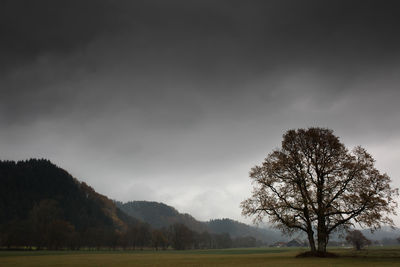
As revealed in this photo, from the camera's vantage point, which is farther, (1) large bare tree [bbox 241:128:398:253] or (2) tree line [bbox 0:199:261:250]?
(2) tree line [bbox 0:199:261:250]

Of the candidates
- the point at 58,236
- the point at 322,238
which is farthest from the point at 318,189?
the point at 58,236

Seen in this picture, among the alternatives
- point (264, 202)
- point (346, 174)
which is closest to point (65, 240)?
point (264, 202)

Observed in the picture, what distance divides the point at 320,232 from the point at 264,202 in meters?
8.48

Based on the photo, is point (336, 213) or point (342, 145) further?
point (342, 145)

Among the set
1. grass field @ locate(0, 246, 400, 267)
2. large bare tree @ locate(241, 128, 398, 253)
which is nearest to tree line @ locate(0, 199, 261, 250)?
grass field @ locate(0, 246, 400, 267)

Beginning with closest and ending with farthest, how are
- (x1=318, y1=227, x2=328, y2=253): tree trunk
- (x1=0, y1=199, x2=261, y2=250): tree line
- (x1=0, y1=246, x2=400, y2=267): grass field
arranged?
(x1=0, y1=246, x2=400, y2=267): grass field < (x1=318, y1=227, x2=328, y2=253): tree trunk < (x1=0, y1=199, x2=261, y2=250): tree line

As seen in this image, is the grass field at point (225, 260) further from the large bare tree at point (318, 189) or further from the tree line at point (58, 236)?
the tree line at point (58, 236)

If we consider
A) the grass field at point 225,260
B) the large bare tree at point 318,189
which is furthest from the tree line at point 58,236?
the large bare tree at point 318,189

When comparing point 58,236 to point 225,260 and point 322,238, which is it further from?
point 322,238

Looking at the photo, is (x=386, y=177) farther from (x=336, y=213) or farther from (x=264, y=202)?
(x=264, y=202)

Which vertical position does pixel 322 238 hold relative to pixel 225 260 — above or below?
above

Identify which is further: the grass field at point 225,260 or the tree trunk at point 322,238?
the tree trunk at point 322,238

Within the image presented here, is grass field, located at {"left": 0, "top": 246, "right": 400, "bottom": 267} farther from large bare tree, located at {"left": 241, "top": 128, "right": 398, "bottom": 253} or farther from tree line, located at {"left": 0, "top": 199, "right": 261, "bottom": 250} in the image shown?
tree line, located at {"left": 0, "top": 199, "right": 261, "bottom": 250}

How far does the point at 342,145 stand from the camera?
4359 centimetres
